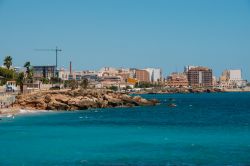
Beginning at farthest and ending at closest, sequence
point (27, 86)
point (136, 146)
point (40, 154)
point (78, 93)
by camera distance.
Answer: point (27, 86) < point (78, 93) < point (136, 146) < point (40, 154)

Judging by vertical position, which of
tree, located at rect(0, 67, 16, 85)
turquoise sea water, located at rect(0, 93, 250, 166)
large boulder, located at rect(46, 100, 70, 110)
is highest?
tree, located at rect(0, 67, 16, 85)

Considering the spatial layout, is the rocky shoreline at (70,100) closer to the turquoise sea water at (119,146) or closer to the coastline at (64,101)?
the coastline at (64,101)

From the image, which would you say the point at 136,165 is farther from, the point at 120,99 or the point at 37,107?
the point at 120,99

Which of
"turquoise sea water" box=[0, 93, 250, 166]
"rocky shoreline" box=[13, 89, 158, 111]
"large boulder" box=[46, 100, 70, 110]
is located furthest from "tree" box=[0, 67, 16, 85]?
"turquoise sea water" box=[0, 93, 250, 166]

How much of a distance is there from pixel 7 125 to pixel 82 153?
25.5 meters

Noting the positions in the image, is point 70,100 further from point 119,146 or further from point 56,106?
point 119,146

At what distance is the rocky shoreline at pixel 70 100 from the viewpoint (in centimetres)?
9419

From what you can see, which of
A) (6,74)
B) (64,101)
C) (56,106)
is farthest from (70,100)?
Result: (6,74)

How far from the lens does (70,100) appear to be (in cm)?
10006

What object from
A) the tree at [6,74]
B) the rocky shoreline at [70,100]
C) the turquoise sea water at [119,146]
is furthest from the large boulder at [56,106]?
the tree at [6,74]

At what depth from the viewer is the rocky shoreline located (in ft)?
309

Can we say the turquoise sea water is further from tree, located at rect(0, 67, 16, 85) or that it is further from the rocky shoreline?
tree, located at rect(0, 67, 16, 85)

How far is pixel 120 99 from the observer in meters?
115

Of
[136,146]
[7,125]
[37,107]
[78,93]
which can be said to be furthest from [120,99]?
[136,146]
